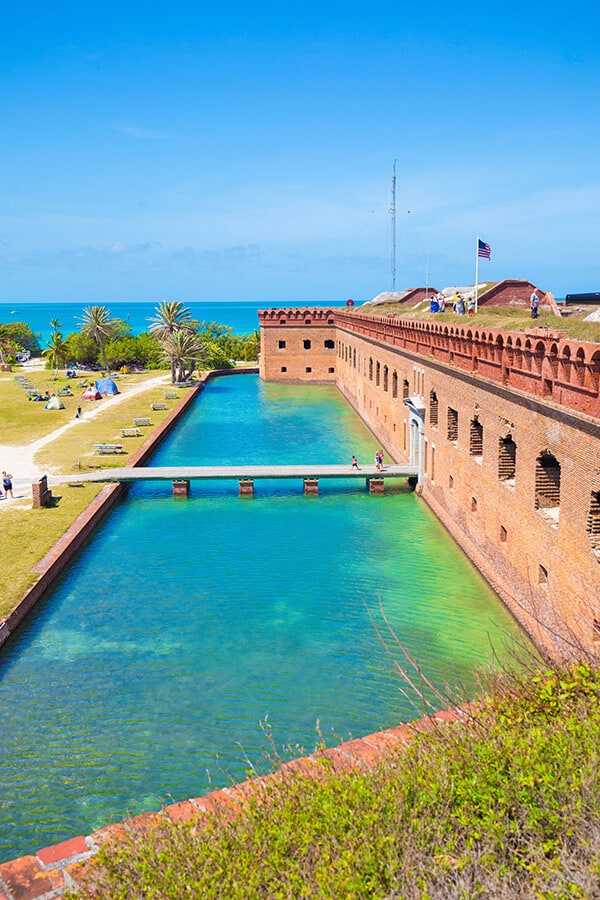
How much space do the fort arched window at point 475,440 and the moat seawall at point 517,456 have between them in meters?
0.03

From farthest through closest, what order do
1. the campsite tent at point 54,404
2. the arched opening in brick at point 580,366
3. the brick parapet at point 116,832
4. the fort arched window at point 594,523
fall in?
1. the campsite tent at point 54,404
2. the arched opening in brick at point 580,366
3. the fort arched window at point 594,523
4. the brick parapet at point 116,832

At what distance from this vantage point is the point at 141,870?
5.58 metres

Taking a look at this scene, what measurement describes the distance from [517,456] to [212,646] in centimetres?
741

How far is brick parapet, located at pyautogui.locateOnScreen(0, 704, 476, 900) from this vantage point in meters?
6.39

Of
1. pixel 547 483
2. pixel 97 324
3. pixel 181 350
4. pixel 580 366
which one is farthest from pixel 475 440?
pixel 97 324

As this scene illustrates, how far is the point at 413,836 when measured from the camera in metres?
5.57

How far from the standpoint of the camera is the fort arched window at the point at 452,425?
2180 centimetres

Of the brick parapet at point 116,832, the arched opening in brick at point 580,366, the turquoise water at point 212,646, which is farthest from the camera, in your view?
the arched opening in brick at point 580,366

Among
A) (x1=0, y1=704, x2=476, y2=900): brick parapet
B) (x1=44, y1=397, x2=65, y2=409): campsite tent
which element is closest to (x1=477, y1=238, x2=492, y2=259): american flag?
(x1=0, y1=704, x2=476, y2=900): brick parapet

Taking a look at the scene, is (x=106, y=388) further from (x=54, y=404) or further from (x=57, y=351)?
(x=57, y=351)

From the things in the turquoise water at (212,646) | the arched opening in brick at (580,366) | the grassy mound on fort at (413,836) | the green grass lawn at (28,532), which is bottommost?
the turquoise water at (212,646)

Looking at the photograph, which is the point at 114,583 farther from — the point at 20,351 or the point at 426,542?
the point at 20,351

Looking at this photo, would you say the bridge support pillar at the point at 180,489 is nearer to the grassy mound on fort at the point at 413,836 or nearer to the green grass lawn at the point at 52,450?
the green grass lawn at the point at 52,450

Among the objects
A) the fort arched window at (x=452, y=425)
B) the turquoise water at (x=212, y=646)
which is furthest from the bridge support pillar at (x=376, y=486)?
the fort arched window at (x=452, y=425)
